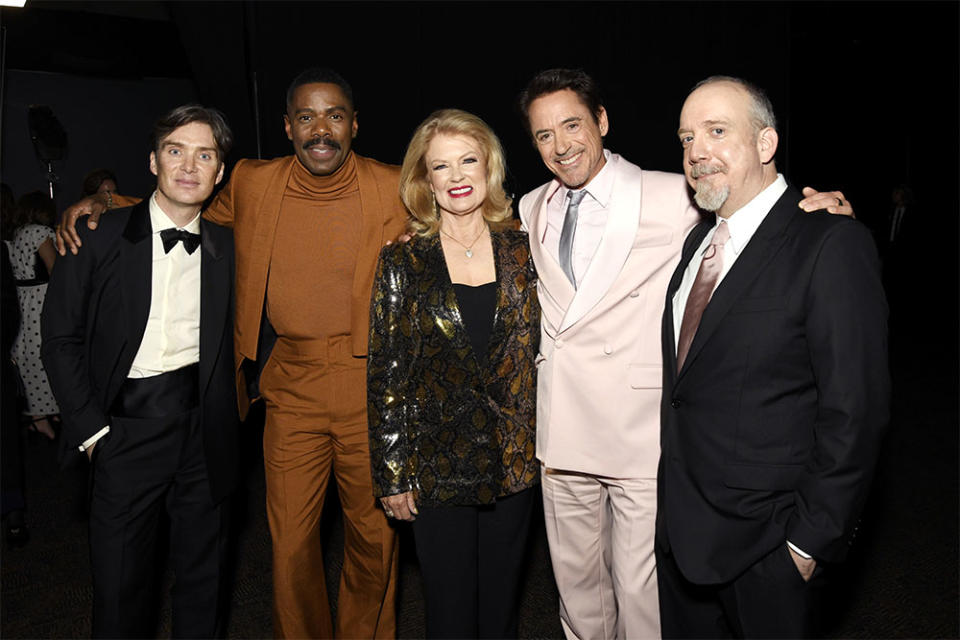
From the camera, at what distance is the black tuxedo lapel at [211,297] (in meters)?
2.45

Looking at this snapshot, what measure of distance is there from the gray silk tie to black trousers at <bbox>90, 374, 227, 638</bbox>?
4.21ft

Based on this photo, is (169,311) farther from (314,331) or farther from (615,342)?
(615,342)

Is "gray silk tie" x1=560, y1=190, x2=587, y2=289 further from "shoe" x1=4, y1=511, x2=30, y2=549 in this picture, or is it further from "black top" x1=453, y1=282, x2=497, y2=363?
"shoe" x1=4, y1=511, x2=30, y2=549

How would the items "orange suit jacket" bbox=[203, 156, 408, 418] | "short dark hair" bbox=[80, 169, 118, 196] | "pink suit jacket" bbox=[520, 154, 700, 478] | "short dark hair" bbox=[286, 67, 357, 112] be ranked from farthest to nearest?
"short dark hair" bbox=[80, 169, 118, 196] < "short dark hair" bbox=[286, 67, 357, 112] < "orange suit jacket" bbox=[203, 156, 408, 418] < "pink suit jacket" bbox=[520, 154, 700, 478]

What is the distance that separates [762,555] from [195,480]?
5.74 feet

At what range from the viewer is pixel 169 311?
2.42 metres

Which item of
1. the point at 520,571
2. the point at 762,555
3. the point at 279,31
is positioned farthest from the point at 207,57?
the point at 762,555

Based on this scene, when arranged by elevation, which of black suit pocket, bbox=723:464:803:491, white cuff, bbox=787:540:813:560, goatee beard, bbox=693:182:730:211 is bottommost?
white cuff, bbox=787:540:813:560

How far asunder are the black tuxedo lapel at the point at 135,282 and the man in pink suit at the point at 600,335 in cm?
122

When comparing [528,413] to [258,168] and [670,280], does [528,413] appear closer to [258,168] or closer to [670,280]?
[670,280]

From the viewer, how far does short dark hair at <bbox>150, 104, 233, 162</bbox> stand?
7.89 feet

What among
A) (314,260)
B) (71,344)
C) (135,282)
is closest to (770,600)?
(314,260)

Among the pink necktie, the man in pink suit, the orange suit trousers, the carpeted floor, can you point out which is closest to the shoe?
the carpeted floor

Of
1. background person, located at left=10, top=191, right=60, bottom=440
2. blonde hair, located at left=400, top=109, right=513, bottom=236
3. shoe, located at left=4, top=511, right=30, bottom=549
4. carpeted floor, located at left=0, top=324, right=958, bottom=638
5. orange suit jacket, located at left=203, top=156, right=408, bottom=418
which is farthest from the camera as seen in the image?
background person, located at left=10, top=191, right=60, bottom=440
